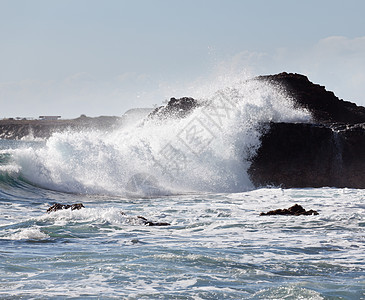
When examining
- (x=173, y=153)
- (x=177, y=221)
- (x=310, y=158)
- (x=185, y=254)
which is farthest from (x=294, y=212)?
(x=173, y=153)

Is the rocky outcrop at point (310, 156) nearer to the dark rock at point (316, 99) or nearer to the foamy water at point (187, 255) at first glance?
the dark rock at point (316, 99)

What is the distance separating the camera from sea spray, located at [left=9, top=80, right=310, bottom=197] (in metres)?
17.8

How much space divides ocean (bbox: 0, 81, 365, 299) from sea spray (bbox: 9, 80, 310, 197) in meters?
0.05

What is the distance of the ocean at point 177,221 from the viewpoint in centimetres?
598

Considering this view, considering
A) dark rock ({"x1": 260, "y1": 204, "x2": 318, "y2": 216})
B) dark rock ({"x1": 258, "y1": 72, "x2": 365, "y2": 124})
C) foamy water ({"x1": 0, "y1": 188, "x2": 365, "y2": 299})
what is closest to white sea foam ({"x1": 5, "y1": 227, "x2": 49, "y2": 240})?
foamy water ({"x1": 0, "y1": 188, "x2": 365, "y2": 299})

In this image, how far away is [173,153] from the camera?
20.3 metres

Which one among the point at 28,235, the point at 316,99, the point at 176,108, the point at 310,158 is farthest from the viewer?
the point at 316,99

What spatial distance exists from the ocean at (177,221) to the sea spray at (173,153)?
5 centimetres

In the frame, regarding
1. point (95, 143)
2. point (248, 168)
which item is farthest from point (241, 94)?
point (95, 143)

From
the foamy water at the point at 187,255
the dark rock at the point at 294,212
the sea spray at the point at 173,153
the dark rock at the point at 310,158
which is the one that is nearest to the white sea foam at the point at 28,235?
the foamy water at the point at 187,255

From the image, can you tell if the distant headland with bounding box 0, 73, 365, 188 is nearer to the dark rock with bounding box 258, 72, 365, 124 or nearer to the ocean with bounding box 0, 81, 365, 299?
the ocean with bounding box 0, 81, 365, 299

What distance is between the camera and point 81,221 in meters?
10.0

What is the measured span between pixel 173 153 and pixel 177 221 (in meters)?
9.87

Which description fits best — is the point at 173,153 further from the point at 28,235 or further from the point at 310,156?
the point at 28,235
